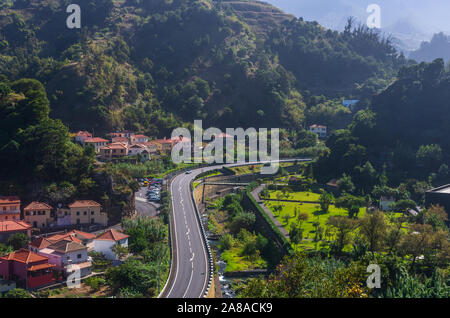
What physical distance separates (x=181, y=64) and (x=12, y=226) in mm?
66541

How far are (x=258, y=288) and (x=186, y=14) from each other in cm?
9538

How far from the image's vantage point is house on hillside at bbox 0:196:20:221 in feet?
116

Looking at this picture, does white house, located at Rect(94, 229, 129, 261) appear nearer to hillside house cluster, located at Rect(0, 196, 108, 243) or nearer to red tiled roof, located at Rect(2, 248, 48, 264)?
red tiled roof, located at Rect(2, 248, 48, 264)

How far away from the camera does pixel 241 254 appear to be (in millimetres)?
35438

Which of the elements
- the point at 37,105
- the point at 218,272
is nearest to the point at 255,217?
the point at 218,272

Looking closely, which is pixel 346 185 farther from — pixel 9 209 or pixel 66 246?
pixel 9 209

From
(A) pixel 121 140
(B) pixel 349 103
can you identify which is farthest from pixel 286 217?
(B) pixel 349 103

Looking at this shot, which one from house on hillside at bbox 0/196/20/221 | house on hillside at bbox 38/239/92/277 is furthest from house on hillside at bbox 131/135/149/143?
house on hillside at bbox 38/239/92/277

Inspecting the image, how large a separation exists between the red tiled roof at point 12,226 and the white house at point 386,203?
34930 mm

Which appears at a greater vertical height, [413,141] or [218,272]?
[413,141]

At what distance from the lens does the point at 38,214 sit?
3669 centimetres

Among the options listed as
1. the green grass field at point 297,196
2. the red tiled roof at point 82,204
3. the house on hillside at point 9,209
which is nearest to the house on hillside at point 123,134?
the green grass field at point 297,196

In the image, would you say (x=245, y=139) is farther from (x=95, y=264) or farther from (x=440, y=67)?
(x=95, y=264)

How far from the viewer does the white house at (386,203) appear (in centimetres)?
4454
